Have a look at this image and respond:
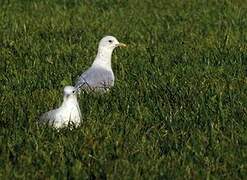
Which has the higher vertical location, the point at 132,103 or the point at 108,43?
the point at 108,43

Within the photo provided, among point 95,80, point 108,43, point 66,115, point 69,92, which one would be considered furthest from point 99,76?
point 66,115

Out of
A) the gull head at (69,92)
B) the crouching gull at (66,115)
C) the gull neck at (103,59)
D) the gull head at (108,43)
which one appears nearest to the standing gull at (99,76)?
the gull neck at (103,59)

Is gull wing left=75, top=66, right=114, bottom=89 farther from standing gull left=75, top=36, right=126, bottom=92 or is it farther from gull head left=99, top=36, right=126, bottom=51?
gull head left=99, top=36, right=126, bottom=51

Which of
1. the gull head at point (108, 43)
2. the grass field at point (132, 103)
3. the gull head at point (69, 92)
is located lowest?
the grass field at point (132, 103)

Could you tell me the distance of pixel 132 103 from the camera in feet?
23.8

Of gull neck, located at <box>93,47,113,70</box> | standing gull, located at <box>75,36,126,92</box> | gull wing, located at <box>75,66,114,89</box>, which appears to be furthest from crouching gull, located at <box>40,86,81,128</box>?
gull neck, located at <box>93,47,113,70</box>

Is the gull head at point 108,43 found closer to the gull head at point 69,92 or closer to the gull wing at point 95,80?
the gull wing at point 95,80

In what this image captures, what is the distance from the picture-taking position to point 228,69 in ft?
30.3

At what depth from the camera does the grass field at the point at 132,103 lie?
5.39 m

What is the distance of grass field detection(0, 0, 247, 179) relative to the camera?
5.39 metres

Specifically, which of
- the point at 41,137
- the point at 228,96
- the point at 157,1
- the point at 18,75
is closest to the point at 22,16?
the point at 157,1

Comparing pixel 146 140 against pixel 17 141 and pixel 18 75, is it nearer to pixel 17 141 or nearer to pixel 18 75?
pixel 17 141

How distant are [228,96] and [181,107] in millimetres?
Result: 689

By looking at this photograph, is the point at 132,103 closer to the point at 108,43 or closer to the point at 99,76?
the point at 99,76
